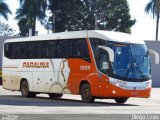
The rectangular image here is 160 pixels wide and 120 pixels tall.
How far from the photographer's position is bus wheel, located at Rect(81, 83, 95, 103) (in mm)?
27209

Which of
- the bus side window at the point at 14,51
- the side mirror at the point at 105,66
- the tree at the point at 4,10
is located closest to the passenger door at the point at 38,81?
the bus side window at the point at 14,51

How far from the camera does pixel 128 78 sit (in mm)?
26453

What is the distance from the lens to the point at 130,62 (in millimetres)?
26719

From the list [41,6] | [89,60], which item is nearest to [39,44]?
[89,60]

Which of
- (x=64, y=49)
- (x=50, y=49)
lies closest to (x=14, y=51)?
(x=50, y=49)

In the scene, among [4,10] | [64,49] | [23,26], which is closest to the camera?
[64,49]

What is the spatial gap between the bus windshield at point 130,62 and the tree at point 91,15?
52.8 m

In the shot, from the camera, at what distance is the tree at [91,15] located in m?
80.7

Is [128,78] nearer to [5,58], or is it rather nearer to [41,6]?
[5,58]

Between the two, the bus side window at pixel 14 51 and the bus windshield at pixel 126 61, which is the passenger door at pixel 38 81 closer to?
the bus side window at pixel 14 51

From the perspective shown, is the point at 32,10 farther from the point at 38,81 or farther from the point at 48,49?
the point at 48,49

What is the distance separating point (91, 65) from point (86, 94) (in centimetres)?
151

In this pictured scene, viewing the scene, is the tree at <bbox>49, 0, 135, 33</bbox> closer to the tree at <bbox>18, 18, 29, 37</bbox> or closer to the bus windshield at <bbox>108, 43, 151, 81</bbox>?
the tree at <bbox>18, 18, 29, 37</bbox>

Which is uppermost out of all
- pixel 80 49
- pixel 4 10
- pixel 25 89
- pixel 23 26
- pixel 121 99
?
pixel 4 10
